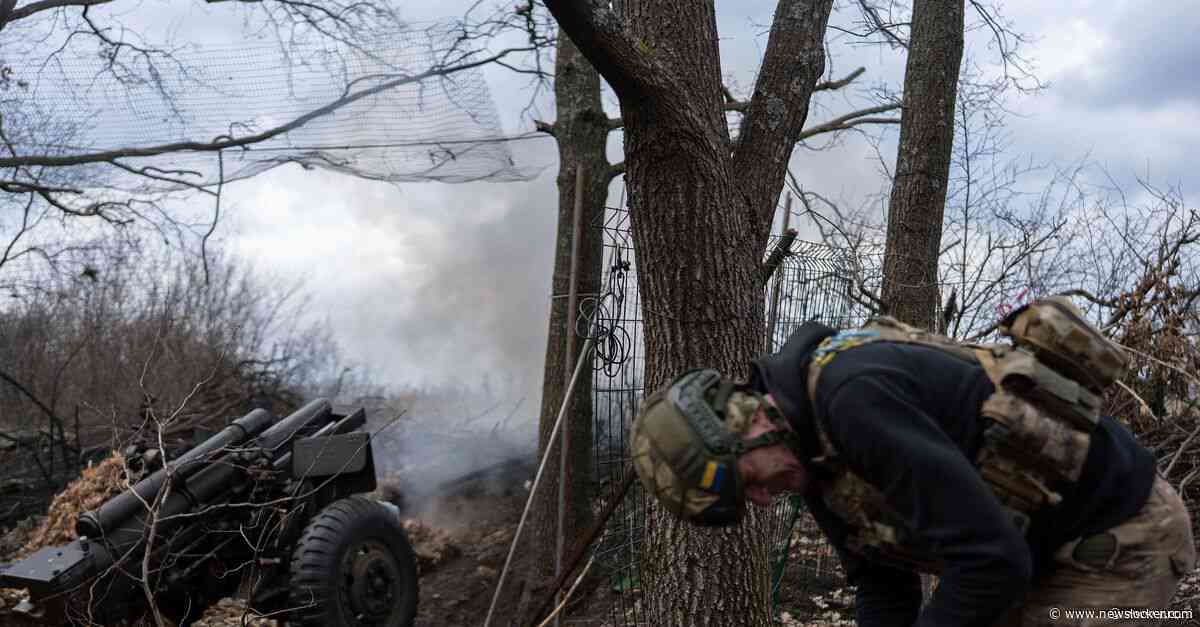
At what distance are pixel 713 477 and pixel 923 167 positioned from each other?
4.66 metres

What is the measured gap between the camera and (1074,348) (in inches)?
83.9

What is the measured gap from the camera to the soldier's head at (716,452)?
81.6 inches

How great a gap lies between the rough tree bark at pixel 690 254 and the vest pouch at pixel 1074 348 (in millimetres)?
1594

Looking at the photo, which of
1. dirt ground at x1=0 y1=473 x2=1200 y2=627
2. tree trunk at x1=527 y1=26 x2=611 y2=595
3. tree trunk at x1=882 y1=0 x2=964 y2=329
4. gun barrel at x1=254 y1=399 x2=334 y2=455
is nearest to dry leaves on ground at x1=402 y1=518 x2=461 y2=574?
dirt ground at x1=0 y1=473 x2=1200 y2=627

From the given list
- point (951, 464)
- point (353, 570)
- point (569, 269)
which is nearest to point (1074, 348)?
point (951, 464)

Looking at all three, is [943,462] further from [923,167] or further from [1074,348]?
[923,167]

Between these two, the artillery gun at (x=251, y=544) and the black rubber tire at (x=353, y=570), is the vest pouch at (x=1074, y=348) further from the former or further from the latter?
the black rubber tire at (x=353, y=570)

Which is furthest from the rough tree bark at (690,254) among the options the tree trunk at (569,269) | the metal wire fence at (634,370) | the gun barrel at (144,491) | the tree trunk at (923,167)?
the tree trunk at (569,269)

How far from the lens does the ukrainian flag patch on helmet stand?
2.06 metres

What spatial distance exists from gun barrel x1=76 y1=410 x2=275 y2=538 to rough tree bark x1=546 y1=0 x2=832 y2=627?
301cm

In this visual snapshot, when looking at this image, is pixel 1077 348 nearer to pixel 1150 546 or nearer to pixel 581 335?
pixel 1150 546

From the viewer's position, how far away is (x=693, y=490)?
2096 millimetres

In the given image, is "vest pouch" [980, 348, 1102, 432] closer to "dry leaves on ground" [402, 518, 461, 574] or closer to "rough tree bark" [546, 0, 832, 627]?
"rough tree bark" [546, 0, 832, 627]

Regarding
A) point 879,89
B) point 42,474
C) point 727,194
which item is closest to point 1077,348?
point 727,194
